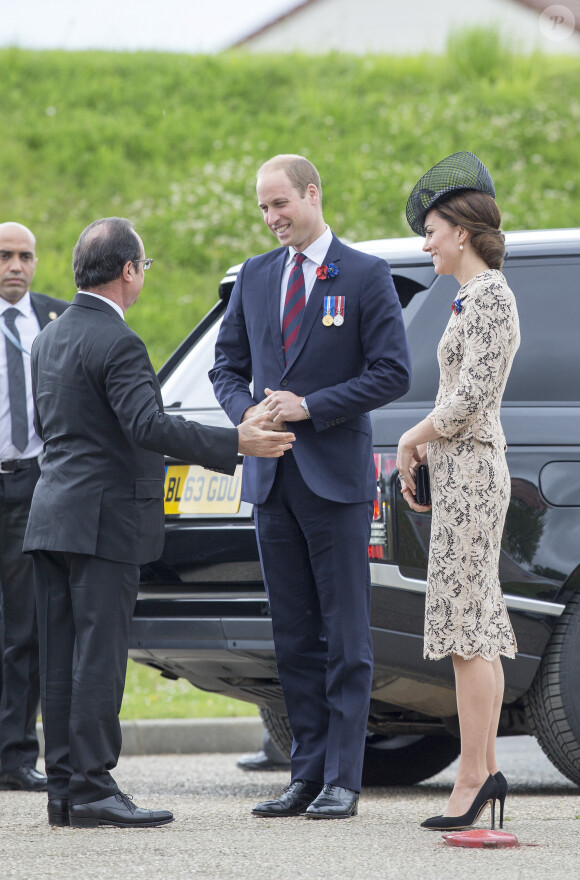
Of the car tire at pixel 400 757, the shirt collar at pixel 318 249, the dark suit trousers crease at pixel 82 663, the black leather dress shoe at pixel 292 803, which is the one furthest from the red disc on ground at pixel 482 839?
the car tire at pixel 400 757

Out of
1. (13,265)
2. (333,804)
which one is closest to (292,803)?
(333,804)

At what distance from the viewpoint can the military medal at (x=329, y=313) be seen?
4.52m

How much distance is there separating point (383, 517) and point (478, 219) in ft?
3.58

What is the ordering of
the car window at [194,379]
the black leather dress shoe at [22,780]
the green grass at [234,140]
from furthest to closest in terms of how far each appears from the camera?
1. the green grass at [234,140]
2. the black leather dress shoe at [22,780]
3. the car window at [194,379]

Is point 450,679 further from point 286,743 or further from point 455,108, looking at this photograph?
point 455,108

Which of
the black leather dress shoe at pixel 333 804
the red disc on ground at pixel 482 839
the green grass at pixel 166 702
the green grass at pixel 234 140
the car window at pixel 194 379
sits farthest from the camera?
the green grass at pixel 234 140

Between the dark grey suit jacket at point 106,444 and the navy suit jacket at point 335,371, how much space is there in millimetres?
273

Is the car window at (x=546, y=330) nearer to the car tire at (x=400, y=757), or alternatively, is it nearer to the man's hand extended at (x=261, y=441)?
the man's hand extended at (x=261, y=441)

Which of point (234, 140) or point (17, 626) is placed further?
point (234, 140)

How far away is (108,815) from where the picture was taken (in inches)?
167

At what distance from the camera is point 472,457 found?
414 centimetres

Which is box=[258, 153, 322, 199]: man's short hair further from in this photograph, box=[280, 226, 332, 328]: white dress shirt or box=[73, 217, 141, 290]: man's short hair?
box=[73, 217, 141, 290]: man's short hair

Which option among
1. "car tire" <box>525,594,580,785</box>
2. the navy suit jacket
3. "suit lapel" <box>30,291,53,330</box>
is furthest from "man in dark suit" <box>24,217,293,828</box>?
"suit lapel" <box>30,291,53,330</box>

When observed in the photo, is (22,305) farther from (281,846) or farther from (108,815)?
(281,846)
